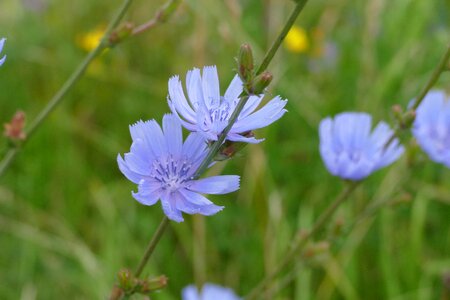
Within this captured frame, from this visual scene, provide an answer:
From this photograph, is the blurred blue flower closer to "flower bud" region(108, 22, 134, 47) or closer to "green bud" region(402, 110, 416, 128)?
"green bud" region(402, 110, 416, 128)

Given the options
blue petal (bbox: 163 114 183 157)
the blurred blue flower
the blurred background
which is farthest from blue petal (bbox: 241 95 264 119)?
the blurred blue flower

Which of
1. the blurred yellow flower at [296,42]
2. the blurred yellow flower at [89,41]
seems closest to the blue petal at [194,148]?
the blurred yellow flower at [89,41]

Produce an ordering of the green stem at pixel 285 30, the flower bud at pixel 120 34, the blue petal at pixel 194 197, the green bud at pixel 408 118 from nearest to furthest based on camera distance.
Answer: the green stem at pixel 285 30 → the blue petal at pixel 194 197 → the green bud at pixel 408 118 → the flower bud at pixel 120 34

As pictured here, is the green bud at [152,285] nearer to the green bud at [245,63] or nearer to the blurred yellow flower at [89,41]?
the green bud at [245,63]

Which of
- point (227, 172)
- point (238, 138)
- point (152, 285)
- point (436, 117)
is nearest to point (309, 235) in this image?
point (152, 285)

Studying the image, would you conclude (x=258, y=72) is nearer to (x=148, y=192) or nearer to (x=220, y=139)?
(x=220, y=139)

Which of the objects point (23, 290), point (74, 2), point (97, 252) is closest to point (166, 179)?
point (23, 290)
